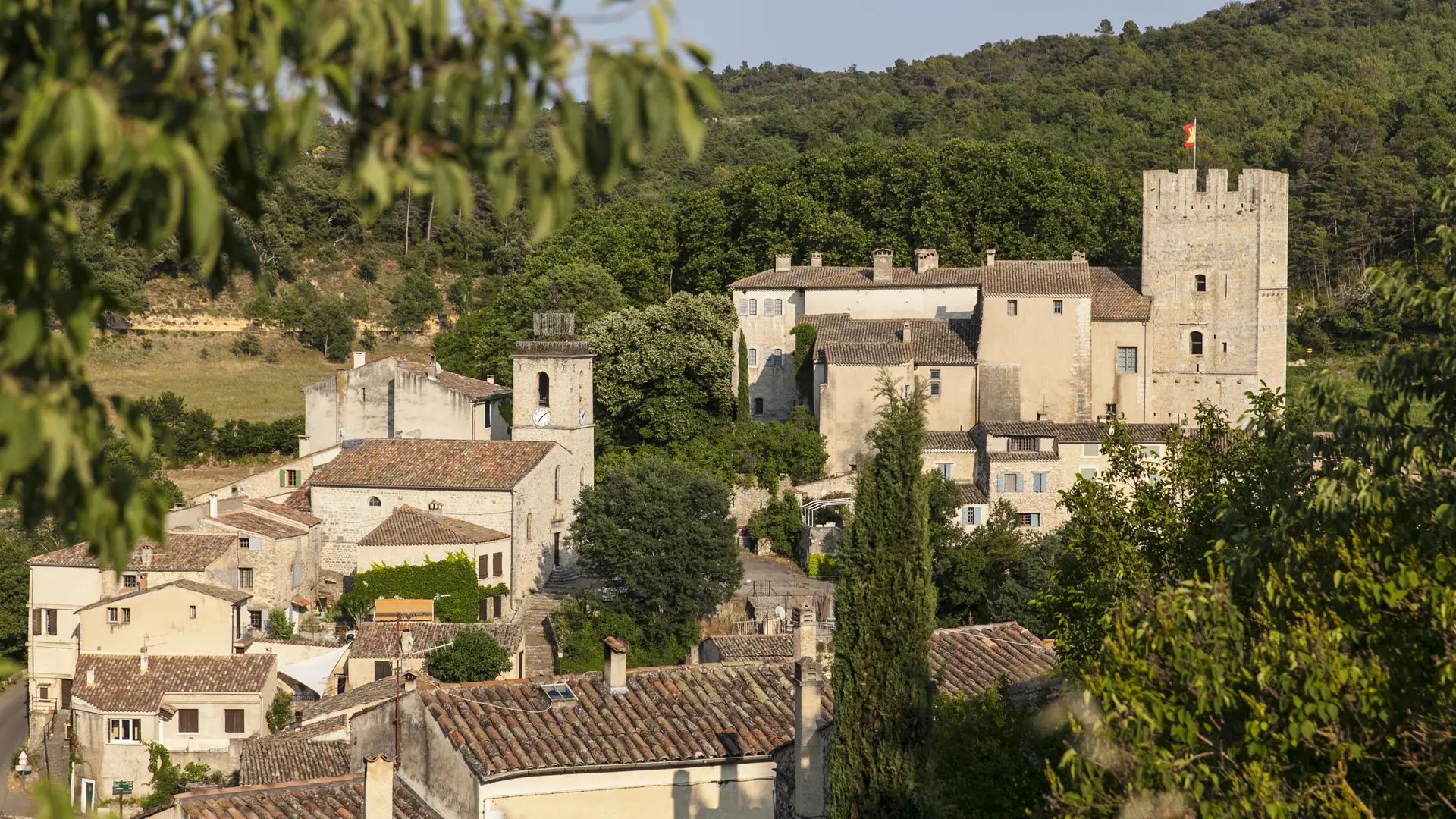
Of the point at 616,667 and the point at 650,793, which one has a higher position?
the point at 616,667

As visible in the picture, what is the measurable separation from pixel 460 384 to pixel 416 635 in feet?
50.9

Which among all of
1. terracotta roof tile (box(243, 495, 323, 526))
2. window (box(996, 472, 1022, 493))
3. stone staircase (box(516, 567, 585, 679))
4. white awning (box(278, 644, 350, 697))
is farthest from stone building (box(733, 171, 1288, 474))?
white awning (box(278, 644, 350, 697))

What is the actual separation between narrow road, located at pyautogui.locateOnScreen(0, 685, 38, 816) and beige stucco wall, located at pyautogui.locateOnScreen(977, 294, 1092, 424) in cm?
2645

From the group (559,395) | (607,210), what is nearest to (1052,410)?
(559,395)

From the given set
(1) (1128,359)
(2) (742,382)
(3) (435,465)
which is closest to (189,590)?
(3) (435,465)

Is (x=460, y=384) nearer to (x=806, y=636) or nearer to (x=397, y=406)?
(x=397, y=406)

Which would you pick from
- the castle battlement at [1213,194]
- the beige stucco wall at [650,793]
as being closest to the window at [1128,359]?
the castle battlement at [1213,194]

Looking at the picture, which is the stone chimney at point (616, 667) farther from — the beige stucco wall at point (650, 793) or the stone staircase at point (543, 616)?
the stone staircase at point (543, 616)

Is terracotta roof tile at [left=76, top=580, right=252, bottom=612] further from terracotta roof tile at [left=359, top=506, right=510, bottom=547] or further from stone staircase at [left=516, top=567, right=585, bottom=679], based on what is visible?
stone staircase at [left=516, top=567, right=585, bottom=679]

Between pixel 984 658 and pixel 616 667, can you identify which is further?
pixel 984 658

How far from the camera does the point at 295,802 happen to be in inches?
725

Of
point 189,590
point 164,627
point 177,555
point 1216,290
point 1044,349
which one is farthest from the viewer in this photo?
point 1216,290

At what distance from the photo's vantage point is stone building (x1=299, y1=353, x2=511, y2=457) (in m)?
46.3

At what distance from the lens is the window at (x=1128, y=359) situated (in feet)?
162
